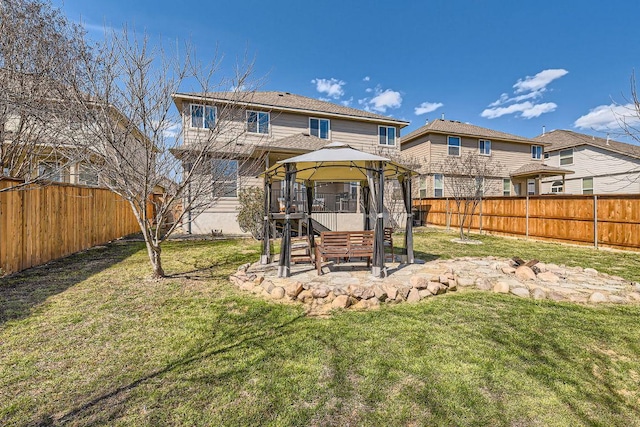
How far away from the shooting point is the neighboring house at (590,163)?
2206cm

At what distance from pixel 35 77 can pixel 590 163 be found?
3402 centimetres

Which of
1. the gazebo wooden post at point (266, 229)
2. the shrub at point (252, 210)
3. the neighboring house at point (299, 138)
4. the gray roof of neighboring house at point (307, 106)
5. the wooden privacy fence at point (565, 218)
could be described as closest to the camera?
the gazebo wooden post at point (266, 229)

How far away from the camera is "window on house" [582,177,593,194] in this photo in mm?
23744

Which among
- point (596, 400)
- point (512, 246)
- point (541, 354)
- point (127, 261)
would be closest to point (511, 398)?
point (596, 400)

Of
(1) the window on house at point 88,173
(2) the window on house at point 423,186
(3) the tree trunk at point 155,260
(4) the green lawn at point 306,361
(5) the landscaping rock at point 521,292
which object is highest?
(2) the window on house at point 423,186

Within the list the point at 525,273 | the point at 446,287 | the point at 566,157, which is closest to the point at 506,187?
the point at 566,157

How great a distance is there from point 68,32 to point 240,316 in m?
9.03

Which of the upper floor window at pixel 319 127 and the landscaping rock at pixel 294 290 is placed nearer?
the landscaping rock at pixel 294 290

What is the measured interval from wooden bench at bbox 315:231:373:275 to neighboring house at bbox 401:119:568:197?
52.7ft

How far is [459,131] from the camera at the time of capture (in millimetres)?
21797

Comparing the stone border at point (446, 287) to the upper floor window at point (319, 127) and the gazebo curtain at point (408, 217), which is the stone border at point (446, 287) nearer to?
the gazebo curtain at point (408, 217)

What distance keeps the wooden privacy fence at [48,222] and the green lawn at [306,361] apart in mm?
1868

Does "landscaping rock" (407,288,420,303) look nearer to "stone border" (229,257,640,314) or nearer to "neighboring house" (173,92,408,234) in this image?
"stone border" (229,257,640,314)

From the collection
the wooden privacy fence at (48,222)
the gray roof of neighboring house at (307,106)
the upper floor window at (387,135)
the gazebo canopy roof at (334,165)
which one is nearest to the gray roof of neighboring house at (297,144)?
the gray roof of neighboring house at (307,106)
